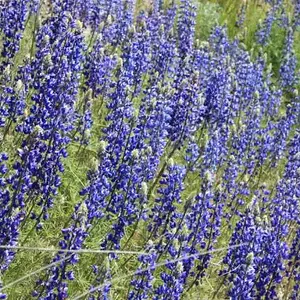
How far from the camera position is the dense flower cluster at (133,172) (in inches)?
142

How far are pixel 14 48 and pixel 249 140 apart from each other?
224cm

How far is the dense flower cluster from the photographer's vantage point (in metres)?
3.60

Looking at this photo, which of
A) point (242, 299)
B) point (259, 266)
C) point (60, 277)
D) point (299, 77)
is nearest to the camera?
point (60, 277)

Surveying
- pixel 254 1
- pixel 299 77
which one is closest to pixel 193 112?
pixel 299 77

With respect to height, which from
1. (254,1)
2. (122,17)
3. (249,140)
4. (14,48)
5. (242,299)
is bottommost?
(242,299)

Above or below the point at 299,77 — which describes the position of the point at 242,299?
below

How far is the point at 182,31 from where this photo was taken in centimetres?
682

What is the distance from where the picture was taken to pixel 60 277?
3312 mm

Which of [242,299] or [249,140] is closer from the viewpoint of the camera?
[242,299]

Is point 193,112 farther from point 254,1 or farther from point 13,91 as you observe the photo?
point 254,1

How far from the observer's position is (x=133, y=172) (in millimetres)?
4039

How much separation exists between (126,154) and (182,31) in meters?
2.93

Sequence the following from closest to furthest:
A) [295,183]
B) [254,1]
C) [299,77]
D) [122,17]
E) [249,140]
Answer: [295,183] → [249,140] → [122,17] → [299,77] → [254,1]

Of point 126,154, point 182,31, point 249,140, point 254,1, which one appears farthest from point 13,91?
point 254,1
